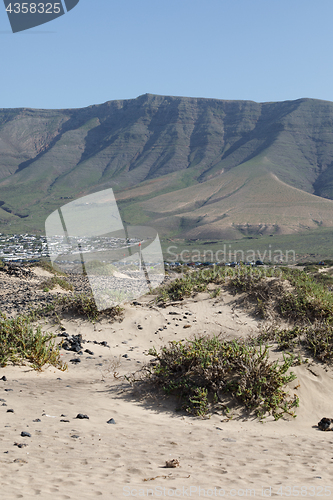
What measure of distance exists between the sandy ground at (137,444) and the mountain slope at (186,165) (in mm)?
77271

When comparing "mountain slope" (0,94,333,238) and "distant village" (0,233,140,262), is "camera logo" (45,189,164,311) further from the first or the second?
"mountain slope" (0,94,333,238)

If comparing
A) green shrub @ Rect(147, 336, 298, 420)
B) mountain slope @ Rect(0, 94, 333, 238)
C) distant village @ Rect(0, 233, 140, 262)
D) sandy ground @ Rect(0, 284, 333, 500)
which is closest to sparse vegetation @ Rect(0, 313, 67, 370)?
sandy ground @ Rect(0, 284, 333, 500)

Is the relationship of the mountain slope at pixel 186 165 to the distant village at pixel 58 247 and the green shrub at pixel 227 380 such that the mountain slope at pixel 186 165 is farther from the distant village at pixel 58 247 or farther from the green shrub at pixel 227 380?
the green shrub at pixel 227 380

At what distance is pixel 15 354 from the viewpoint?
6.00m

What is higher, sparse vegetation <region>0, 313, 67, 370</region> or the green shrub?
sparse vegetation <region>0, 313, 67, 370</region>

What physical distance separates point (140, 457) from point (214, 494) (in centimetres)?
95

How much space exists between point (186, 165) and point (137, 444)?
16740 cm

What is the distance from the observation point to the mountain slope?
93125 mm

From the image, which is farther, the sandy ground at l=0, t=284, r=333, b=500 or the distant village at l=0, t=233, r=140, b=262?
the distant village at l=0, t=233, r=140, b=262

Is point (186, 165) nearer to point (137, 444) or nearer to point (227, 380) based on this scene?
point (227, 380)

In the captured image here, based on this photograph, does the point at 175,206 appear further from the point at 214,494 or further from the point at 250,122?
the point at 214,494

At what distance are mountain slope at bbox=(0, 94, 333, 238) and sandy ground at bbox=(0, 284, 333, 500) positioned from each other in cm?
7727

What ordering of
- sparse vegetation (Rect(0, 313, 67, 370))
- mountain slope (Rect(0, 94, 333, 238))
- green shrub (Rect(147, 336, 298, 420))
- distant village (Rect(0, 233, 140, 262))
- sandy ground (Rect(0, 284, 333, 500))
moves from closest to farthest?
1. sandy ground (Rect(0, 284, 333, 500))
2. green shrub (Rect(147, 336, 298, 420))
3. sparse vegetation (Rect(0, 313, 67, 370))
4. distant village (Rect(0, 233, 140, 262))
5. mountain slope (Rect(0, 94, 333, 238))

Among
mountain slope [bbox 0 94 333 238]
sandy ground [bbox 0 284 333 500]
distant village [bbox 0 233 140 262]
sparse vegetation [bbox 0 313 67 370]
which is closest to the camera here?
sandy ground [bbox 0 284 333 500]
